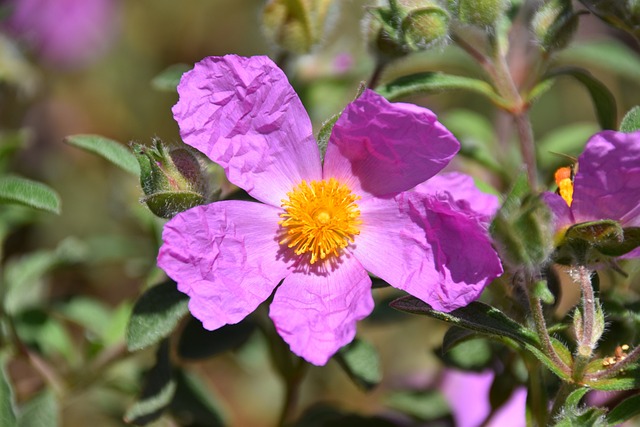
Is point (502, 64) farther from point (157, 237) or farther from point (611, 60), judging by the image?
point (157, 237)

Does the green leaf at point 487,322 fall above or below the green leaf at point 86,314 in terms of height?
above

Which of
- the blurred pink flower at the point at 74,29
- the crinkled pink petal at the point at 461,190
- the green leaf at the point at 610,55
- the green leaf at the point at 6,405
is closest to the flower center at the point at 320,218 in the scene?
the crinkled pink petal at the point at 461,190

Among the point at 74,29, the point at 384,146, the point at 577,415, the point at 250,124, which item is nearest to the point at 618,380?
the point at 577,415

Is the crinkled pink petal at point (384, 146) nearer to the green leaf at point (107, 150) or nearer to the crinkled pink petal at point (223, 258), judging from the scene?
the crinkled pink petal at point (223, 258)

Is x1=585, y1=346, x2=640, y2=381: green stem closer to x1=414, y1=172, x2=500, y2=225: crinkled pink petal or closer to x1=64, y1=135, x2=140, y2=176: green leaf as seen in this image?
x1=414, y1=172, x2=500, y2=225: crinkled pink petal

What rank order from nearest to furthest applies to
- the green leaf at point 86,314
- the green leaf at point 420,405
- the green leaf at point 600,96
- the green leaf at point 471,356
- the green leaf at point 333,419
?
the green leaf at point 600,96
the green leaf at point 471,356
the green leaf at point 333,419
the green leaf at point 420,405
the green leaf at point 86,314

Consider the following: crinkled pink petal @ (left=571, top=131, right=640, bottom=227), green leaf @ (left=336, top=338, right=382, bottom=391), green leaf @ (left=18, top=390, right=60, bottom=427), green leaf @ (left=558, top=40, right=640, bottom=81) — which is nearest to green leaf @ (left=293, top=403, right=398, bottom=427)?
green leaf @ (left=336, top=338, right=382, bottom=391)

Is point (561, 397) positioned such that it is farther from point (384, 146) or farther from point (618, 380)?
point (384, 146)

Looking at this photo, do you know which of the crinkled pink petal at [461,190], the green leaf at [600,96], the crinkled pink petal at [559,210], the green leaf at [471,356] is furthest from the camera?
the green leaf at [471,356]
